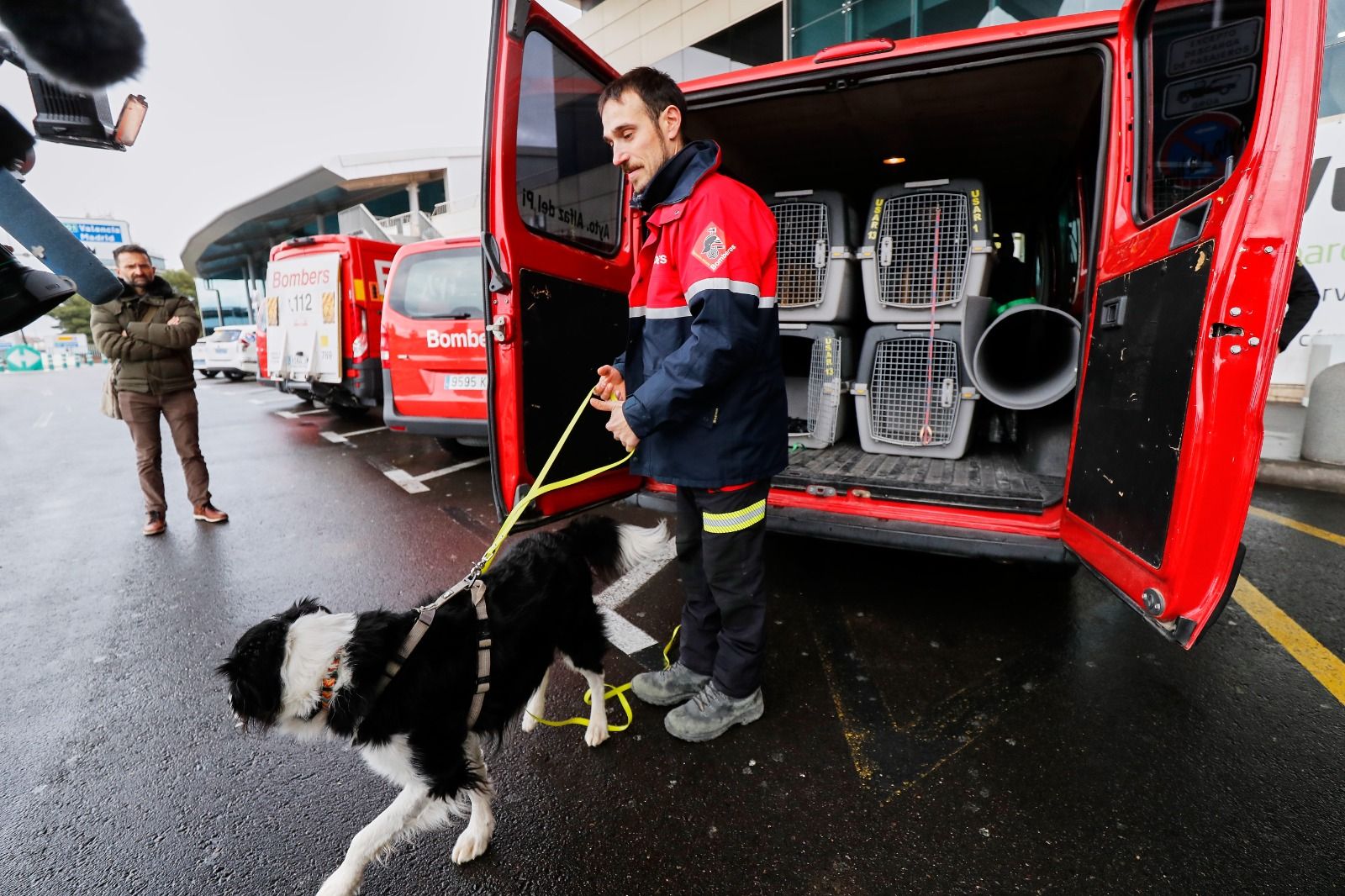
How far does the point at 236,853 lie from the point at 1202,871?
105 inches

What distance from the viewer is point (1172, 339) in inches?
64.4

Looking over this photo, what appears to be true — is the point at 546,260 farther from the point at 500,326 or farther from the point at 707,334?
the point at 707,334

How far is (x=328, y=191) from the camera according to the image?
2178 cm

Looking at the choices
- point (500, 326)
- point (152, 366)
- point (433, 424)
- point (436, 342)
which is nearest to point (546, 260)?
point (500, 326)

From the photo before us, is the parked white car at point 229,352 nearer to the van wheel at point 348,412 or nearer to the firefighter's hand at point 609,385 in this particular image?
the van wheel at point 348,412

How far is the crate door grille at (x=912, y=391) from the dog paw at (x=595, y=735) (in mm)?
2626

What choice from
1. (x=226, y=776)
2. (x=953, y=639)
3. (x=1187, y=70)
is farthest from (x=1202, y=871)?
(x=226, y=776)

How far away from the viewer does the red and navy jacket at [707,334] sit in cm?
171

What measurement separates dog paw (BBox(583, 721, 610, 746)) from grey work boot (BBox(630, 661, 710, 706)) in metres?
0.24

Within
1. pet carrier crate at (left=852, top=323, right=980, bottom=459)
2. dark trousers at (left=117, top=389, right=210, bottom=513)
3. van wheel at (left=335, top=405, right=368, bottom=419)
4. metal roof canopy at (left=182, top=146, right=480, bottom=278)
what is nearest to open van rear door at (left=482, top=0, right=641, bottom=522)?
pet carrier crate at (left=852, top=323, right=980, bottom=459)

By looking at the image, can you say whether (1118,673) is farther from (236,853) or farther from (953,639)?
(236,853)

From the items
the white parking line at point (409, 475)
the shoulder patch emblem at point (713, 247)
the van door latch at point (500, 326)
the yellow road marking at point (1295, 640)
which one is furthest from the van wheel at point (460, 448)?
the yellow road marking at point (1295, 640)

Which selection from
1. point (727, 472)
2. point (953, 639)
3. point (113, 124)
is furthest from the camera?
point (953, 639)

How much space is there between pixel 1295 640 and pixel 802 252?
3.35 metres
